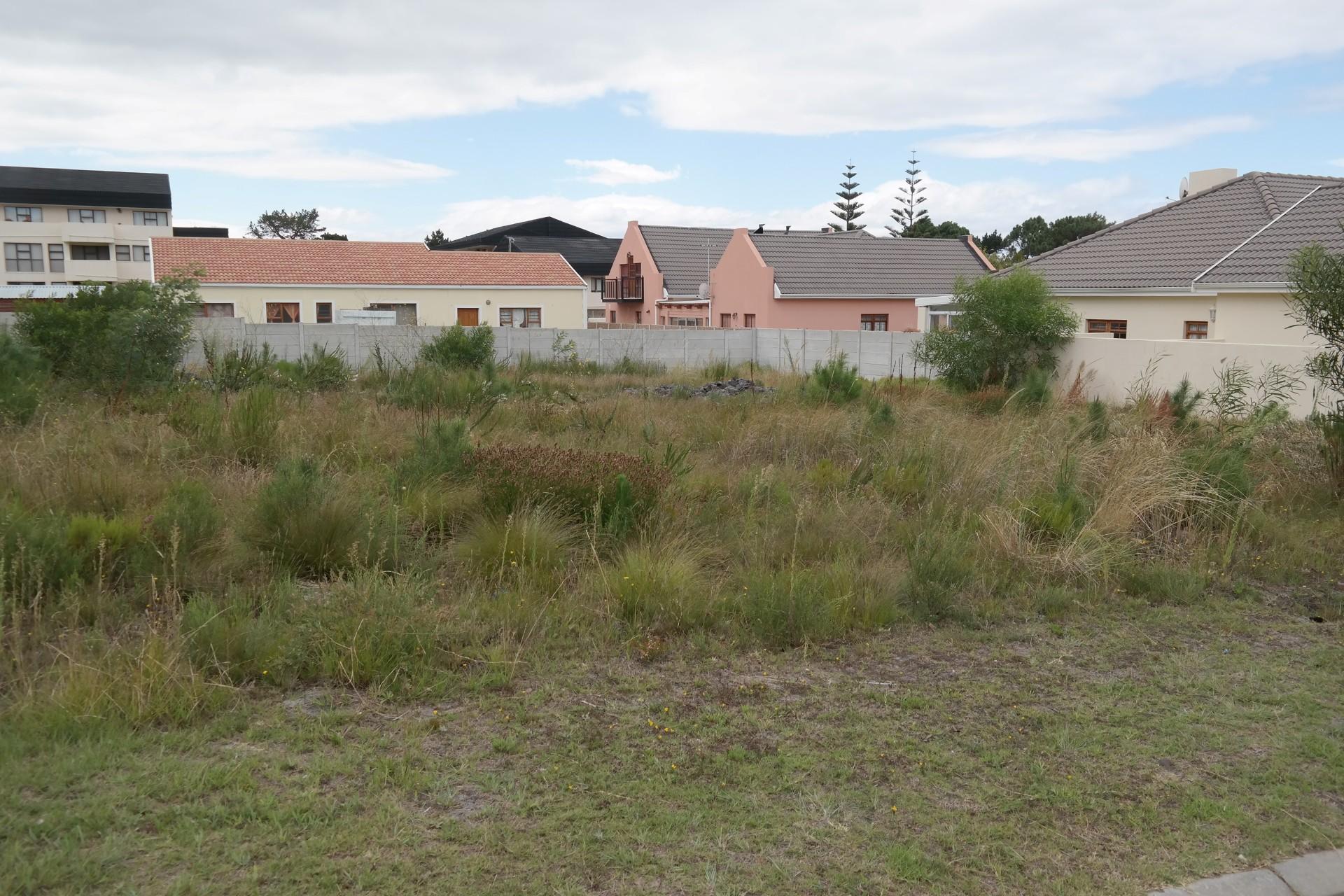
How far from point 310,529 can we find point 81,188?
72.3 m

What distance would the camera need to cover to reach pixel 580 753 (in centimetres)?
392

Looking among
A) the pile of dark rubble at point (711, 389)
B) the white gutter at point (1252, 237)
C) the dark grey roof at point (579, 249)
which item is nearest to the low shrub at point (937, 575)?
the pile of dark rubble at point (711, 389)

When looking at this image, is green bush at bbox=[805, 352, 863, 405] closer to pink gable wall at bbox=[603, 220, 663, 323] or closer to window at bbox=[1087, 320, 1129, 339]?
window at bbox=[1087, 320, 1129, 339]

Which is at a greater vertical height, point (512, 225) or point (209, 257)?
point (512, 225)

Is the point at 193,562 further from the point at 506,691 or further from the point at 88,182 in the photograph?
the point at 88,182

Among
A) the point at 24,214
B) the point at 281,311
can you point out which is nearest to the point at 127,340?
the point at 281,311

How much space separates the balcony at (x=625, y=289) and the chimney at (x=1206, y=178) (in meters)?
32.4

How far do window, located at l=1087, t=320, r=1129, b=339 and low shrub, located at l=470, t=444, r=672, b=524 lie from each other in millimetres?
18668

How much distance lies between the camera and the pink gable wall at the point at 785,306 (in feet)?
136

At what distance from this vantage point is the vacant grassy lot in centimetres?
327

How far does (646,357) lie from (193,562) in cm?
2684

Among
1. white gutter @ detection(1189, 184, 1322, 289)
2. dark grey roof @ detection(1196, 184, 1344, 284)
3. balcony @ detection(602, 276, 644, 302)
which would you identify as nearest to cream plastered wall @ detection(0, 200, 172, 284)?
balcony @ detection(602, 276, 644, 302)

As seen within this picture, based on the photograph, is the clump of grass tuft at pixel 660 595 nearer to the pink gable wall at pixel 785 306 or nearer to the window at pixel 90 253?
the pink gable wall at pixel 785 306

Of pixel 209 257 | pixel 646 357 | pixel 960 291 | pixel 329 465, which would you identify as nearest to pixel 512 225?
pixel 209 257
